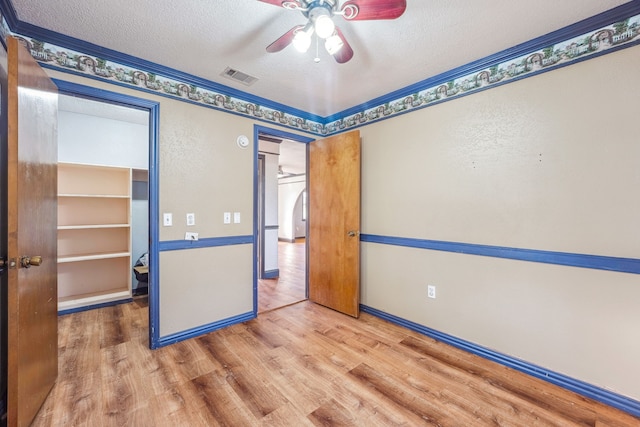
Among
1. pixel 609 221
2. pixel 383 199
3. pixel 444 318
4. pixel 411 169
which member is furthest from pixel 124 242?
pixel 609 221

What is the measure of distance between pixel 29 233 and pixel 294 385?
1.80 metres

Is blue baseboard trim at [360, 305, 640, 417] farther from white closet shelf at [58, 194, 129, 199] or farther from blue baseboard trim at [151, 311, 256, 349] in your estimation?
white closet shelf at [58, 194, 129, 199]

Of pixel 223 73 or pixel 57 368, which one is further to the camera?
pixel 223 73

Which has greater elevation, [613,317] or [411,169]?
[411,169]

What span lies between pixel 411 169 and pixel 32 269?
288 centimetres

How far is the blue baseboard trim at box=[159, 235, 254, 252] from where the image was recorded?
234cm

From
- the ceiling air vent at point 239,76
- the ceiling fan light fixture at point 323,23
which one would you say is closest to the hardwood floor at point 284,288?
the ceiling air vent at point 239,76

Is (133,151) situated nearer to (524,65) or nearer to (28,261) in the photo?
(28,261)

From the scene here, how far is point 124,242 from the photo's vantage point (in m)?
3.53

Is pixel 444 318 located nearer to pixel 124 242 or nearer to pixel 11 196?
pixel 11 196

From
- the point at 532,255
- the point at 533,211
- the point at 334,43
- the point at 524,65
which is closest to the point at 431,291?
the point at 532,255

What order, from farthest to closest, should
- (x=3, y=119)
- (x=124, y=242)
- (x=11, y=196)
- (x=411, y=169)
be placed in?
(x=124, y=242) < (x=411, y=169) < (x=3, y=119) < (x=11, y=196)

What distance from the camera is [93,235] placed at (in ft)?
11.0

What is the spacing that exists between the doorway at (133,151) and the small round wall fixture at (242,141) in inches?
29.0
